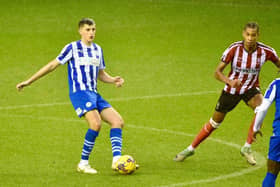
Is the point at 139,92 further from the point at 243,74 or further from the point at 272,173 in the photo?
the point at 272,173

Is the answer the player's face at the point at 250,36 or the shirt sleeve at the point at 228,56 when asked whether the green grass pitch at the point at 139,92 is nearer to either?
the shirt sleeve at the point at 228,56

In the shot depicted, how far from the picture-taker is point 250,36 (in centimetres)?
1291

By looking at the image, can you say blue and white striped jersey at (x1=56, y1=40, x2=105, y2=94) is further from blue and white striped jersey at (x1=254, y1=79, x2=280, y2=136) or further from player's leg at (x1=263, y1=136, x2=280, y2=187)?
player's leg at (x1=263, y1=136, x2=280, y2=187)

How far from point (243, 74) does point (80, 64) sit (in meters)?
2.39

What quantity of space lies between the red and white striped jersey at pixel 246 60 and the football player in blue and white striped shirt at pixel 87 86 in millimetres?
1676

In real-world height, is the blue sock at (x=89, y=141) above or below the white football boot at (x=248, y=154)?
above

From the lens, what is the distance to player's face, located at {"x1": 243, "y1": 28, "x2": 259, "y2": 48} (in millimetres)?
12821

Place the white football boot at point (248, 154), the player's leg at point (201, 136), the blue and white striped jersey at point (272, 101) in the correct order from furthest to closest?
1. the player's leg at point (201, 136)
2. the white football boot at point (248, 154)
3. the blue and white striped jersey at point (272, 101)

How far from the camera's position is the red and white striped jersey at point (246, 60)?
13.2 meters

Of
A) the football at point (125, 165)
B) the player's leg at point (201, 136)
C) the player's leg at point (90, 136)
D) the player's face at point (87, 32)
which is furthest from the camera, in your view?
the player's leg at point (201, 136)

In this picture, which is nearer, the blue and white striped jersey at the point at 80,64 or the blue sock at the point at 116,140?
the blue sock at the point at 116,140

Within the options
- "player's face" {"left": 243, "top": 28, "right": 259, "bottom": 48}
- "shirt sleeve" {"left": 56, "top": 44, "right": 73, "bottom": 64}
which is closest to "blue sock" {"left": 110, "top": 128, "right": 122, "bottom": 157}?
"shirt sleeve" {"left": 56, "top": 44, "right": 73, "bottom": 64}

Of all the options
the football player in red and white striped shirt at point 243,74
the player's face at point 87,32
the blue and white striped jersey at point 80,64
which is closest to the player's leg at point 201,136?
the football player in red and white striped shirt at point 243,74

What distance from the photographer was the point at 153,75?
20.8 metres
